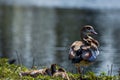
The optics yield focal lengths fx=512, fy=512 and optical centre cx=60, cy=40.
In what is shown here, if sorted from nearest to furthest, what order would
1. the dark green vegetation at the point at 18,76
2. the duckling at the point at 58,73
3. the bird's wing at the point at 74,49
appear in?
the dark green vegetation at the point at 18,76 → the bird's wing at the point at 74,49 → the duckling at the point at 58,73

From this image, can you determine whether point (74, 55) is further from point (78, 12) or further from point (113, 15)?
point (78, 12)

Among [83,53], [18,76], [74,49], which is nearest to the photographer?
[18,76]

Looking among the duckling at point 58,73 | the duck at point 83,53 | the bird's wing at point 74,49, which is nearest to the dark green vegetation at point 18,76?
the duckling at point 58,73

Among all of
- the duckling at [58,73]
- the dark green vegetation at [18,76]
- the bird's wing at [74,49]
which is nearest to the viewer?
the dark green vegetation at [18,76]

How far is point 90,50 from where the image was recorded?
12828mm

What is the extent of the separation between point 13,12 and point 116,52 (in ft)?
210

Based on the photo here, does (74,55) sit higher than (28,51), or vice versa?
(74,55)

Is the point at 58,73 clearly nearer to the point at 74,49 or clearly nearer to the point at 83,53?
the point at 74,49

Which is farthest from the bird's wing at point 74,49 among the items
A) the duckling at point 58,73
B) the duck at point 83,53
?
the duckling at point 58,73

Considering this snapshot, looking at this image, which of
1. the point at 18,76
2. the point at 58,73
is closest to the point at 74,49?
the point at 58,73

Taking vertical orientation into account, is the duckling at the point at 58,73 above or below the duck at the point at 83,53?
below

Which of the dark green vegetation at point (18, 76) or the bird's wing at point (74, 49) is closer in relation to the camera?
the dark green vegetation at point (18, 76)

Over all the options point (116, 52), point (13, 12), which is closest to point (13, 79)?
point (116, 52)

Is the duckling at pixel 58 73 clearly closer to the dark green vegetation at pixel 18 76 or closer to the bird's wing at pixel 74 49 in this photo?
the dark green vegetation at pixel 18 76
